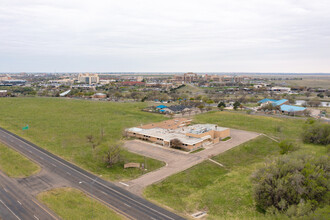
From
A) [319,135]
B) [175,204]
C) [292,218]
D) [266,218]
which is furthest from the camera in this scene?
[319,135]

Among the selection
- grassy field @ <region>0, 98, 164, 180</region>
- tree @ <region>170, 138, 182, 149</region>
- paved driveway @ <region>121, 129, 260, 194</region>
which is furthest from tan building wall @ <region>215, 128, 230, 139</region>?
grassy field @ <region>0, 98, 164, 180</region>

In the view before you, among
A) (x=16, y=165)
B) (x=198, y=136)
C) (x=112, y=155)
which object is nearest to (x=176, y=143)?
(x=198, y=136)

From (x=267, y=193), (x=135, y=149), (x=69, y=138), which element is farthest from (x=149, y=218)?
(x=69, y=138)

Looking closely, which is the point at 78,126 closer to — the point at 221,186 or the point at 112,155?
the point at 112,155

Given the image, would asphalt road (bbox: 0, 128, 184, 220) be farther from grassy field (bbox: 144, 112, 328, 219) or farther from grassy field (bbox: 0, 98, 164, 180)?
grassy field (bbox: 144, 112, 328, 219)

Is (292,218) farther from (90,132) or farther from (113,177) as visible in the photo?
(90,132)

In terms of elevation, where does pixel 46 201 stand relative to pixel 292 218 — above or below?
below
